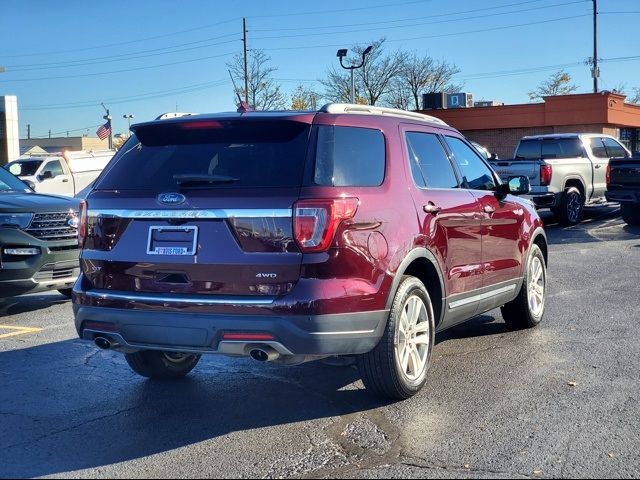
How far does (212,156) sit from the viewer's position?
4.64m

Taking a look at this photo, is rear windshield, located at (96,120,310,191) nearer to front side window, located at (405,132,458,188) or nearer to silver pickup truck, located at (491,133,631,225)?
front side window, located at (405,132,458,188)

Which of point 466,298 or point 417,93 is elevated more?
point 417,93

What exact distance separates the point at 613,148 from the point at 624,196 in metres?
3.77

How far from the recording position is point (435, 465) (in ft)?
13.0

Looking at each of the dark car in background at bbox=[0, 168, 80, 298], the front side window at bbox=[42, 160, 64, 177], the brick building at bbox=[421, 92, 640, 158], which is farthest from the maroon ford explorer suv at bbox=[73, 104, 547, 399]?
the brick building at bbox=[421, 92, 640, 158]

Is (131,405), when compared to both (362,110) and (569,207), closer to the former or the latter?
(362,110)

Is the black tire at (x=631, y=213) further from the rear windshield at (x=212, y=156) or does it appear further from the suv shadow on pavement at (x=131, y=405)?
the rear windshield at (x=212, y=156)

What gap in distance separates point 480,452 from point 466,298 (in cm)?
180

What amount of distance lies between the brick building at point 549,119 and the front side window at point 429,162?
95.3ft

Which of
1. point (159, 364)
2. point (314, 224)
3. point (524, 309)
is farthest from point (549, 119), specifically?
point (314, 224)

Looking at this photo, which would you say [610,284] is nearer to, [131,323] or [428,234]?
[428,234]

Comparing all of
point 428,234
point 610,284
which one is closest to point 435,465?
point 428,234

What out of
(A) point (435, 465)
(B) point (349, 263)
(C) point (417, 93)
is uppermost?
(C) point (417, 93)

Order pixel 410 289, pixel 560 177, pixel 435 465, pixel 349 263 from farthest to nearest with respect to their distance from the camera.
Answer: pixel 560 177, pixel 410 289, pixel 349 263, pixel 435 465
